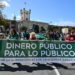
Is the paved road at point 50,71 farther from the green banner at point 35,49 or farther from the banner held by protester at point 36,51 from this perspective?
the green banner at point 35,49

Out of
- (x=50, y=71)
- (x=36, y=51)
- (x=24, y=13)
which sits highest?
(x=24, y=13)

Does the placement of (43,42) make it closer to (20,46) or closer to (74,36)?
(20,46)

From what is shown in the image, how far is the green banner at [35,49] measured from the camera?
15.8m

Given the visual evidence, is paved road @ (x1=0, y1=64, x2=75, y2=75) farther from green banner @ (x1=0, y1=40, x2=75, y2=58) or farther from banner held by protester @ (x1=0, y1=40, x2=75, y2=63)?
green banner @ (x1=0, y1=40, x2=75, y2=58)

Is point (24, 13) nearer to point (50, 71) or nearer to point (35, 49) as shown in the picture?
point (35, 49)

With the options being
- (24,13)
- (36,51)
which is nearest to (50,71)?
(36,51)

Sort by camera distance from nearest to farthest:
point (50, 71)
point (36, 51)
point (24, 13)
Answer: point (50, 71) → point (36, 51) → point (24, 13)

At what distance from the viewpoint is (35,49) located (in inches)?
632

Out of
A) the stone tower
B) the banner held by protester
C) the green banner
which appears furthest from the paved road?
the stone tower

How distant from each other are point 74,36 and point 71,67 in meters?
5.38

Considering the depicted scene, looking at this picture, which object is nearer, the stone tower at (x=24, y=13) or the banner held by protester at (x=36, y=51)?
the banner held by protester at (x=36, y=51)

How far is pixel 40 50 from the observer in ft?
52.8

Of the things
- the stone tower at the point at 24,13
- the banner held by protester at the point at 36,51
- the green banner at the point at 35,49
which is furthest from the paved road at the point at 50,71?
the stone tower at the point at 24,13

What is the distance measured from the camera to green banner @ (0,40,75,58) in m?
15.8
